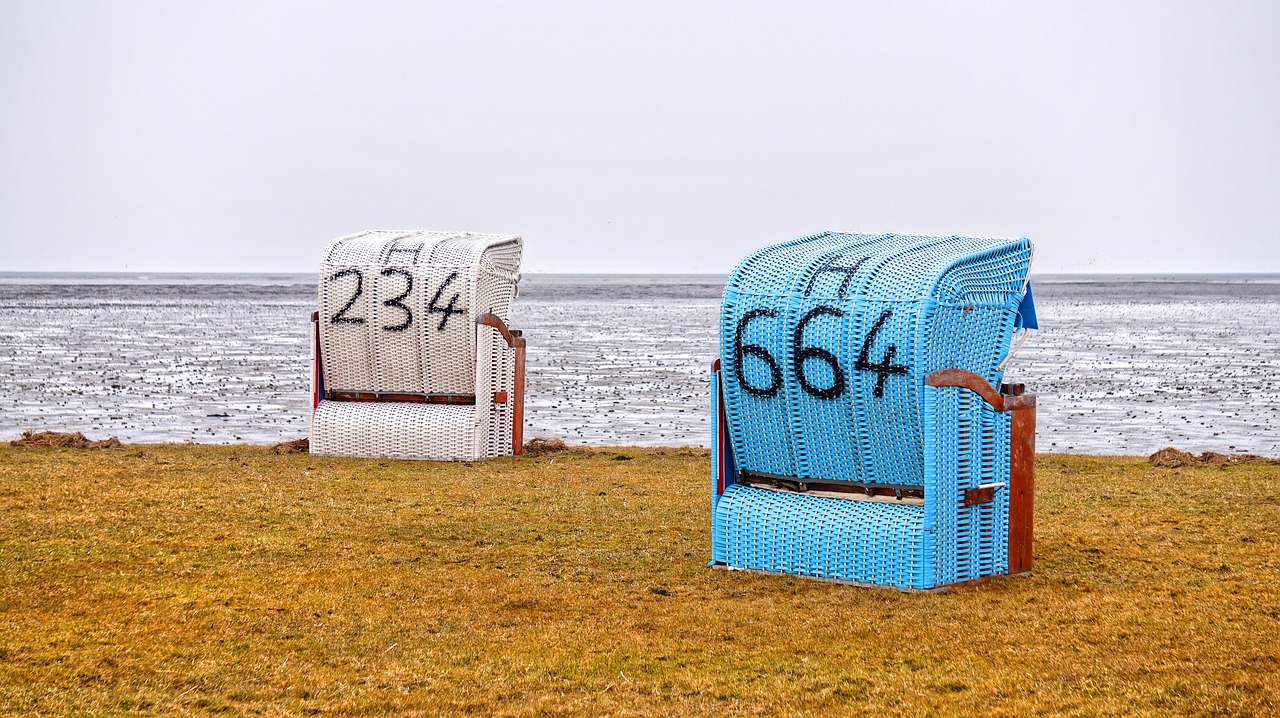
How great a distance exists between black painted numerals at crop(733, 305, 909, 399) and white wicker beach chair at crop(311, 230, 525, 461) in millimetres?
6821

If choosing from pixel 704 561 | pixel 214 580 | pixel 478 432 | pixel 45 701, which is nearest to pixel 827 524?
pixel 704 561

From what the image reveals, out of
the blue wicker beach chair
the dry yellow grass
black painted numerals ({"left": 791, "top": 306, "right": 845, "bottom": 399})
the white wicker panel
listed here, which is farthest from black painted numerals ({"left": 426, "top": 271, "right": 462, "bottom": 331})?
black painted numerals ({"left": 791, "top": 306, "right": 845, "bottom": 399})

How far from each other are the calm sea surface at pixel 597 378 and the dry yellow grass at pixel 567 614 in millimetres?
8376

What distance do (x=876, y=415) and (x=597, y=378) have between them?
75.9 feet

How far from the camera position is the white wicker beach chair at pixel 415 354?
15.9 metres

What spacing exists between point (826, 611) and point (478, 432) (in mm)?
7985

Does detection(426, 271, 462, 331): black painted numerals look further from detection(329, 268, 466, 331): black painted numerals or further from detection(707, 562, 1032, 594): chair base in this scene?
detection(707, 562, 1032, 594): chair base

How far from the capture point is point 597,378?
31984mm

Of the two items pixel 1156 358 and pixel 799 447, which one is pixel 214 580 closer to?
pixel 799 447

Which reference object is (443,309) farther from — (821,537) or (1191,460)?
(1191,460)

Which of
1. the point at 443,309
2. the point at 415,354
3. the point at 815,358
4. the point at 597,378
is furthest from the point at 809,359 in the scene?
the point at 597,378

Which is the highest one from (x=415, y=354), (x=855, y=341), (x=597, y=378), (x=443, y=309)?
(x=855, y=341)

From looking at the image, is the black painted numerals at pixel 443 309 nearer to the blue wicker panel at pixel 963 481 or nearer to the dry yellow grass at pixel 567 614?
the dry yellow grass at pixel 567 614

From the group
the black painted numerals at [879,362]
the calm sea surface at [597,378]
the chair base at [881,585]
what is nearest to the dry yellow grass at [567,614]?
the chair base at [881,585]
